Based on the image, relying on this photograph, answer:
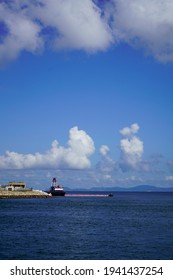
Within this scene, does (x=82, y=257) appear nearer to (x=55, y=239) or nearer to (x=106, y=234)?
(x=55, y=239)

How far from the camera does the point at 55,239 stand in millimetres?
54375

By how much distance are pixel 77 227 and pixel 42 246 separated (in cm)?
2104

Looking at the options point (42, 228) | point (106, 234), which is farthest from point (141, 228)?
point (42, 228)

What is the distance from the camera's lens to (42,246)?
1898 inches
